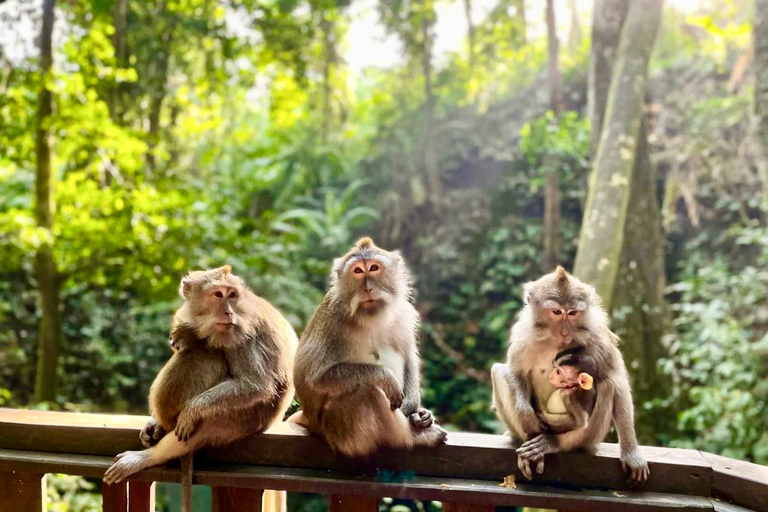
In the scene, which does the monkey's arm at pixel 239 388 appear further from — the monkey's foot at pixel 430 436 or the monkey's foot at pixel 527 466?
the monkey's foot at pixel 527 466

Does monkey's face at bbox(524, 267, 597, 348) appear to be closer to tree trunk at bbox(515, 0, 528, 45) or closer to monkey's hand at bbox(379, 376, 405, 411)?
monkey's hand at bbox(379, 376, 405, 411)

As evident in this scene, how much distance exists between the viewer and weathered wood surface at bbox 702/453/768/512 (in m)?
1.44

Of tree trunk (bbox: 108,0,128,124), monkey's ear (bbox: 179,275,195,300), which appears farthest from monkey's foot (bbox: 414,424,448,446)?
tree trunk (bbox: 108,0,128,124)

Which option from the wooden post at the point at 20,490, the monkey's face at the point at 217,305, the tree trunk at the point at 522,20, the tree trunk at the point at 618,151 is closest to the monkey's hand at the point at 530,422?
the monkey's face at the point at 217,305

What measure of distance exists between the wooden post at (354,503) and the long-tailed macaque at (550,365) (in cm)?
44

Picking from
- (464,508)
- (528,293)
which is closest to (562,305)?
(528,293)

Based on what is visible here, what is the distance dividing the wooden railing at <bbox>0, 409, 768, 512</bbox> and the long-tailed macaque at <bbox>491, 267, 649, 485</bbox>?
78 mm

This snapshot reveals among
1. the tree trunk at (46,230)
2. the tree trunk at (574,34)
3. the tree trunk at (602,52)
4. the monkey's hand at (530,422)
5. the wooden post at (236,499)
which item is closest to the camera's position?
the wooden post at (236,499)

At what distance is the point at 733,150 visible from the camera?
7.38 m

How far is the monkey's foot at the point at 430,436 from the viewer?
5.70 feet

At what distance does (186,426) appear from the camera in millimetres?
1804

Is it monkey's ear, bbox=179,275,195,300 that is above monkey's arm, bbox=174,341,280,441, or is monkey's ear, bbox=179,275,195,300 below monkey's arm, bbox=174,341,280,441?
above

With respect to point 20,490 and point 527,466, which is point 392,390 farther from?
point 20,490

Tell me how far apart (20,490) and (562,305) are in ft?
5.54
